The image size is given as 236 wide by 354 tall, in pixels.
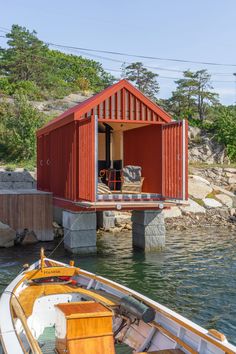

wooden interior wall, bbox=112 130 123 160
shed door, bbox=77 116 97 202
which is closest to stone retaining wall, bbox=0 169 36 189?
wooden interior wall, bbox=112 130 123 160

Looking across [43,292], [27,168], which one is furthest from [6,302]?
[27,168]

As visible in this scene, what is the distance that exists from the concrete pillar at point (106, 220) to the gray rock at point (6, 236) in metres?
5.40

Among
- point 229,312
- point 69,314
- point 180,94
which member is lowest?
point 229,312

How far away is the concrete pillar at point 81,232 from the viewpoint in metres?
15.5

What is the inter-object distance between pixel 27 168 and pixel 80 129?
12.8 meters

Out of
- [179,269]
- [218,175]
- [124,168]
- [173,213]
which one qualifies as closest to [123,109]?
[124,168]

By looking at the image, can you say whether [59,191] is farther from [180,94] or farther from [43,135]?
[180,94]

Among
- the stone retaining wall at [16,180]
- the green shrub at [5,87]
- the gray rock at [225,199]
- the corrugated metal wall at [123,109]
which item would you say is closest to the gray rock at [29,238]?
the corrugated metal wall at [123,109]

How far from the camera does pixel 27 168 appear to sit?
2747 centimetres

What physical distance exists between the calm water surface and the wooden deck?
88 cm

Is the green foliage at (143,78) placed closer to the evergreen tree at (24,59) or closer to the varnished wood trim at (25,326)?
the evergreen tree at (24,59)

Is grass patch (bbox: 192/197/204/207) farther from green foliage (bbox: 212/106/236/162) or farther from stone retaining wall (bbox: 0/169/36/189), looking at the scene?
green foliage (bbox: 212/106/236/162)

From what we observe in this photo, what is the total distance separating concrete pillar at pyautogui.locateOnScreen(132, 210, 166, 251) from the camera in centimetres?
1672

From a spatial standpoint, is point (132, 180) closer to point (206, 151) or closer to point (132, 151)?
point (132, 151)
